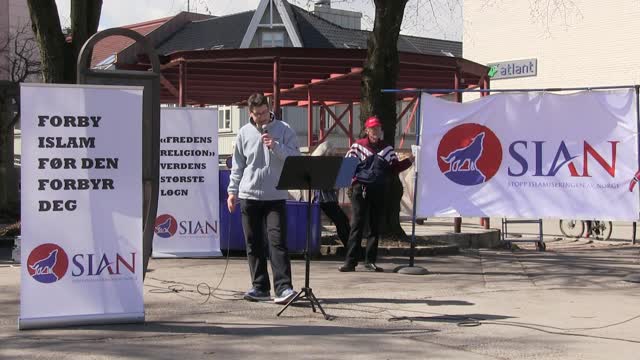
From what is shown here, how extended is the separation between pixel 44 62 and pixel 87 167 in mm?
6361

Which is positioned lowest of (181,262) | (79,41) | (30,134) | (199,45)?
(181,262)

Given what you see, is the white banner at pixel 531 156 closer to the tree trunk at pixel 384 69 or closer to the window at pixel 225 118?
the tree trunk at pixel 384 69

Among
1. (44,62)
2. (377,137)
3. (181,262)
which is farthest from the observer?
(44,62)

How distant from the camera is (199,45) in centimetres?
4659

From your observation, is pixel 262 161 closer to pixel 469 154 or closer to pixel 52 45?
pixel 469 154

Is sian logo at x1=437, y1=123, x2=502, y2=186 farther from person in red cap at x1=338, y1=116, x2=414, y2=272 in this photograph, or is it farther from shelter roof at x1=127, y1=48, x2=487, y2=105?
shelter roof at x1=127, y1=48, x2=487, y2=105

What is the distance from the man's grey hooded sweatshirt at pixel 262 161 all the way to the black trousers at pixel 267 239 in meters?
0.09

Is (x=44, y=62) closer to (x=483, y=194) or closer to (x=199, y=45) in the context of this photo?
(x=483, y=194)

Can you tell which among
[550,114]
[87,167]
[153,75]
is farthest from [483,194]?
[87,167]

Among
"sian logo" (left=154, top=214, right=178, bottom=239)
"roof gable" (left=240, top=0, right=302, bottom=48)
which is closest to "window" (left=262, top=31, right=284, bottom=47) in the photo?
"roof gable" (left=240, top=0, right=302, bottom=48)

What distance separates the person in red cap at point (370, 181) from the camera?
413 inches

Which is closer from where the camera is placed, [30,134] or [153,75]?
[30,134]

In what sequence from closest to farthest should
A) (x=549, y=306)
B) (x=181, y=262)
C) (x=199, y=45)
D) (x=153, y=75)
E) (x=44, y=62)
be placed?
1. (x=153, y=75)
2. (x=549, y=306)
3. (x=181, y=262)
4. (x=44, y=62)
5. (x=199, y=45)

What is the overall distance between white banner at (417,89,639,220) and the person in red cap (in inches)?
22.6
